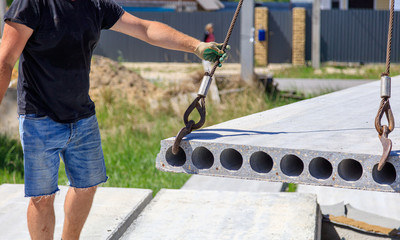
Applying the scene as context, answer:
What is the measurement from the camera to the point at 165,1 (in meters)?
23.9

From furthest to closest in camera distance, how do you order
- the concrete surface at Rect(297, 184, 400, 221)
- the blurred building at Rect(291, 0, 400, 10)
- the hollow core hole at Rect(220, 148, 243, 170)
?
the blurred building at Rect(291, 0, 400, 10) → the concrete surface at Rect(297, 184, 400, 221) → the hollow core hole at Rect(220, 148, 243, 170)

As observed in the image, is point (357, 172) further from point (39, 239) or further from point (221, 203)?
point (221, 203)

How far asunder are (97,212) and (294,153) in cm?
203

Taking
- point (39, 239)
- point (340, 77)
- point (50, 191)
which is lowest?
point (340, 77)

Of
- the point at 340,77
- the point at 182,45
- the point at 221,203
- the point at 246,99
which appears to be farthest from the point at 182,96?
the point at 340,77

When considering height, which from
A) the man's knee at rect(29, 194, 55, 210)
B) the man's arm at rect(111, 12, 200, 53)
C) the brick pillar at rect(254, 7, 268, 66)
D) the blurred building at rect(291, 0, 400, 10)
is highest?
the man's arm at rect(111, 12, 200, 53)

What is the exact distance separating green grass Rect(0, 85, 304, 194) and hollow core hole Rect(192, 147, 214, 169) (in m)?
2.91

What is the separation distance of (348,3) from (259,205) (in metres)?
20.5

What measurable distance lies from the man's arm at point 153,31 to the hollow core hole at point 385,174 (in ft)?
4.26

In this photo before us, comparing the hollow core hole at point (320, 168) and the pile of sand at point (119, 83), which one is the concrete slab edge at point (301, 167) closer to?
the hollow core hole at point (320, 168)

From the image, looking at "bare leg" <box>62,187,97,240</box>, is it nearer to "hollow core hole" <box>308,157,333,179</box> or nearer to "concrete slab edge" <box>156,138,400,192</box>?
"concrete slab edge" <box>156,138,400,192</box>

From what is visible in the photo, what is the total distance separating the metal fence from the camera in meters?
19.3

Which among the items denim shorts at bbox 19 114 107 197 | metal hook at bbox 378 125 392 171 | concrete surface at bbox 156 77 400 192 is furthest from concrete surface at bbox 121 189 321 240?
metal hook at bbox 378 125 392 171

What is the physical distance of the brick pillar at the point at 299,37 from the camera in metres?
19.8
